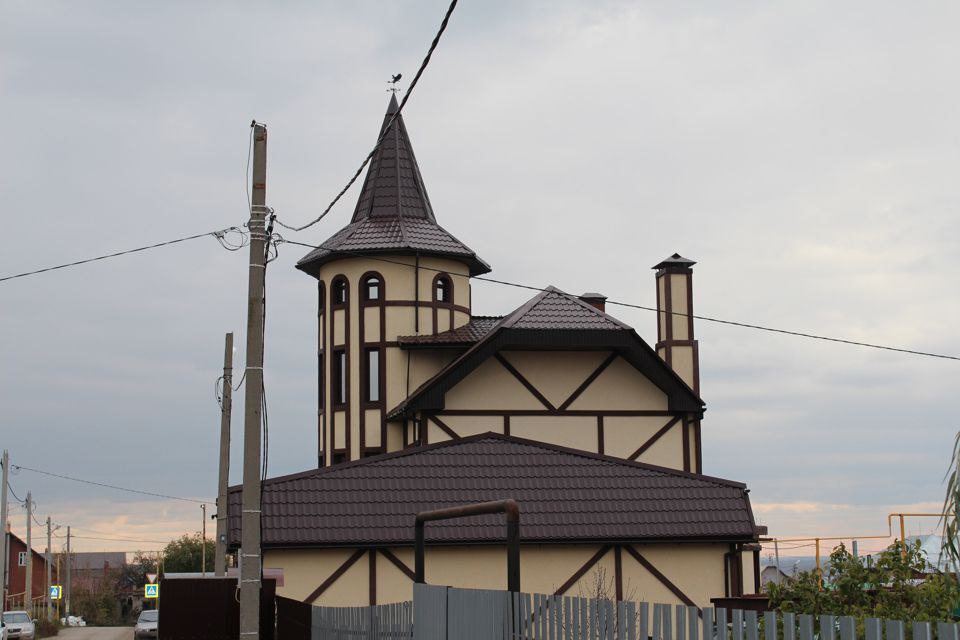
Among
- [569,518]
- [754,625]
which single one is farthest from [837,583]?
[569,518]

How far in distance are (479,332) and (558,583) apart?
1189 cm

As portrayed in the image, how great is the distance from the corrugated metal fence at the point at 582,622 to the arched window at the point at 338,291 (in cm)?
1891

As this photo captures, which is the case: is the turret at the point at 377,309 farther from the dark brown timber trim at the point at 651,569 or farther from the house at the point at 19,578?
the house at the point at 19,578

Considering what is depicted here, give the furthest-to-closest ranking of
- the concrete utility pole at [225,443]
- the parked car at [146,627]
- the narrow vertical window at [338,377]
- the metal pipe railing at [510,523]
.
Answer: the parked car at [146,627] → the narrow vertical window at [338,377] → the concrete utility pole at [225,443] → the metal pipe railing at [510,523]

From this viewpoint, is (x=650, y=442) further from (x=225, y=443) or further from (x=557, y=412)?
(x=225, y=443)

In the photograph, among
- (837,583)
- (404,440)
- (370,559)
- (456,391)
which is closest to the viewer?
(837,583)

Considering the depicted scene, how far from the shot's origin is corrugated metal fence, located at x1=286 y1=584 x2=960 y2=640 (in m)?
6.12

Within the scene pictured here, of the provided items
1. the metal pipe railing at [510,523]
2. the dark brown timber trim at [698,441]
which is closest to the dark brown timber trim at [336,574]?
the metal pipe railing at [510,523]

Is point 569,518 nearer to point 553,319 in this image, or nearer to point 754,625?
point 553,319

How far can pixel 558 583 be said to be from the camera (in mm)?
20484

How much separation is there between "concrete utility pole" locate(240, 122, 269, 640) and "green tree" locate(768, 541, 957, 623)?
5494 millimetres

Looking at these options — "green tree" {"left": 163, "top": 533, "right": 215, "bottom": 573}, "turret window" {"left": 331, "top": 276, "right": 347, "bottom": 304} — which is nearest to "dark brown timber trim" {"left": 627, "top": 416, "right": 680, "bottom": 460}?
"turret window" {"left": 331, "top": 276, "right": 347, "bottom": 304}

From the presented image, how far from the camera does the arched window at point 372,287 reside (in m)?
32.1

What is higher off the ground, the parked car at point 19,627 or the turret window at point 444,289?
the turret window at point 444,289
